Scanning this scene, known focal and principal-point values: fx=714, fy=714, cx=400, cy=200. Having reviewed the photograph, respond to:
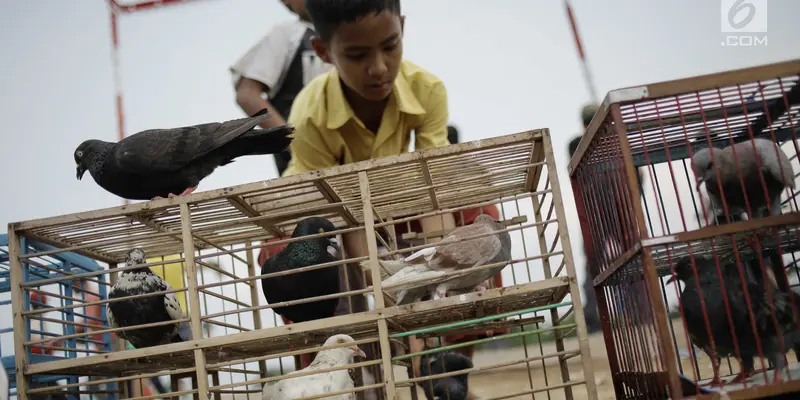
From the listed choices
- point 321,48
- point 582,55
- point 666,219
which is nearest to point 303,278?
point 321,48

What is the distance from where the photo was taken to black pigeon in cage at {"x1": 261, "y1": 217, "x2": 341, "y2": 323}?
8.52 ft

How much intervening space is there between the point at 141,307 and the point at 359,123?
43.7 inches

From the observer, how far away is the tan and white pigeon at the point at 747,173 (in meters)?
2.00

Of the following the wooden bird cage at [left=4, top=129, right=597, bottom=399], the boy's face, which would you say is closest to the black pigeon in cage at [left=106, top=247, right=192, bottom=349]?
the wooden bird cage at [left=4, top=129, right=597, bottom=399]

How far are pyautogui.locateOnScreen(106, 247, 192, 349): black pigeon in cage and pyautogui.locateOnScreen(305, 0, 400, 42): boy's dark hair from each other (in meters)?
1.07

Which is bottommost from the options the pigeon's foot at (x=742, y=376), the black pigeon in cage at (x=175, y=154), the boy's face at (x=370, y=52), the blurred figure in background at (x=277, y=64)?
the pigeon's foot at (x=742, y=376)

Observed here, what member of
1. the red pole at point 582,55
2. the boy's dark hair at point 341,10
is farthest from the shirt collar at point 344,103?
the red pole at point 582,55

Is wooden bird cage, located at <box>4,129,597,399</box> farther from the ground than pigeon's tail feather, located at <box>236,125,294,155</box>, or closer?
closer

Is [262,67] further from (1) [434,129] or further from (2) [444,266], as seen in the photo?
(2) [444,266]

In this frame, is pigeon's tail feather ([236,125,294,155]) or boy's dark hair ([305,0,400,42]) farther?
boy's dark hair ([305,0,400,42])

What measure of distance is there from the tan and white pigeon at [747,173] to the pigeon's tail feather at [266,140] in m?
1.28

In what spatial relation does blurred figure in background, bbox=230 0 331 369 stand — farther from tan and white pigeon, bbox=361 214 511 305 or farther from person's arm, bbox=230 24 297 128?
tan and white pigeon, bbox=361 214 511 305

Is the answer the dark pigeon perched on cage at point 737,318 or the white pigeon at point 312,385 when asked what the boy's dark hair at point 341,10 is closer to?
the white pigeon at point 312,385

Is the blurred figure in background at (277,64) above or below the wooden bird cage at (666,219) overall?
above
